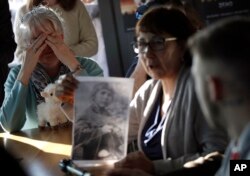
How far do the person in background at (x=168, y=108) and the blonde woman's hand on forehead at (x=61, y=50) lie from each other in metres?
0.56

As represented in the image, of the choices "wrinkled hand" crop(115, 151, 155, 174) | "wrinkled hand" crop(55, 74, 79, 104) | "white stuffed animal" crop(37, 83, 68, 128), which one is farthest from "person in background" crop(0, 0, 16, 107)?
"wrinkled hand" crop(115, 151, 155, 174)

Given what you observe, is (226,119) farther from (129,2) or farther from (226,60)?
(129,2)

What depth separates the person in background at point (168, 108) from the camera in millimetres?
1431

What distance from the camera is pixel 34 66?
7.11 ft

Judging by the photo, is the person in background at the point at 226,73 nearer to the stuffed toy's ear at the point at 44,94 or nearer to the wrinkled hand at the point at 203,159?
the wrinkled hand at the point at 203,159

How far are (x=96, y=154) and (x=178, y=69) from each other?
386 millimetres

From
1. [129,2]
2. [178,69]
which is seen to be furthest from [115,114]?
[129,2]

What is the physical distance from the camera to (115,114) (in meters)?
1.50

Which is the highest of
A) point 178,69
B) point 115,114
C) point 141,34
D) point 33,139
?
point 141,34

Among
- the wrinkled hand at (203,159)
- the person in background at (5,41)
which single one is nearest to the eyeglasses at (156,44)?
the wrinkled hand at (203,159)

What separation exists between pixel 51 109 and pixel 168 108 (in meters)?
0.70

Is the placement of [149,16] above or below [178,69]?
above

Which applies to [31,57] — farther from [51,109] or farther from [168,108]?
[168,108]

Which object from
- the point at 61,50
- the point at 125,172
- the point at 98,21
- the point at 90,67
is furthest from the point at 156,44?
the point at 98,21
